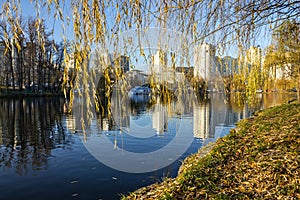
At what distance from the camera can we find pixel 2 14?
180 cm

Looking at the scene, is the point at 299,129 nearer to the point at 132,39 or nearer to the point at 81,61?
the point at 132,39

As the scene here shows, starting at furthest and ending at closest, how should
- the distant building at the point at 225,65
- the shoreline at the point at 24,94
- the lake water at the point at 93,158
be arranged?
the shoreline at the point at 24,94 → the lake water at the point at 93,158 → the distant building at the point at 225,65

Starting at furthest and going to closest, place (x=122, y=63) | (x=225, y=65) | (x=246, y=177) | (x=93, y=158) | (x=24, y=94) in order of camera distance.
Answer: (x=24, y=94) → (x=93, y=158) → (x=225, y=65) → (x=246, y=177) → (x=122, y=63)

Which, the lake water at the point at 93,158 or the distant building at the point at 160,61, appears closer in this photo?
the distant building at the point at 160,61

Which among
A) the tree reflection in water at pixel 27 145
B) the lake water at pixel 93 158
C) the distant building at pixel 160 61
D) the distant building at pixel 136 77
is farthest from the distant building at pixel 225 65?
the tree reflection in water at pixel 27 145

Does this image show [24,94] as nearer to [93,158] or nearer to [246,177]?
[93,158]

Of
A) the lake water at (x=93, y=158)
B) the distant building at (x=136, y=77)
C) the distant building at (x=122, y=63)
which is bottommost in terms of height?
the lake water at (x=93, y=158)

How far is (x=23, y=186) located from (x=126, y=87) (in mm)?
3555

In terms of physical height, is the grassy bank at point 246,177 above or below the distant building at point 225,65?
below

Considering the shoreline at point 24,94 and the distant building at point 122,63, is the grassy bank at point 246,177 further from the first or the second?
the shoreline at point 24,94

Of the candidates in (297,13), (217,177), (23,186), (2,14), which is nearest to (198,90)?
(217,177)

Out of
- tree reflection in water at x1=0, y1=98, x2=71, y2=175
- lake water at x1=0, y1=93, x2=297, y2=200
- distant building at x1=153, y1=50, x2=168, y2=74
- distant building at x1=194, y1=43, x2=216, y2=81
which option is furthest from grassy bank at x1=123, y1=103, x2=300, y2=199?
tree reflection in water at x1=0, y1=98, x2=71, y2=175

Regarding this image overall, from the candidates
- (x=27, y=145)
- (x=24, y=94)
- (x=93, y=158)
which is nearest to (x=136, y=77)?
(x=93, y=158)

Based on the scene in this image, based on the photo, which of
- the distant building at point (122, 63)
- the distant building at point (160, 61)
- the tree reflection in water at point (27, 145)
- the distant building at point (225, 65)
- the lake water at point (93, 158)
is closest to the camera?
the distant building at point (122, 63)
